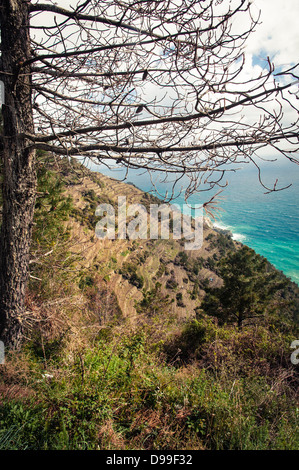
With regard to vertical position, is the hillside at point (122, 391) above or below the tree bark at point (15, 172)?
below

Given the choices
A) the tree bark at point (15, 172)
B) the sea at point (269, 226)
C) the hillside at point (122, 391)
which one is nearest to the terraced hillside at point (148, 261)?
the sea at point (269, 226)

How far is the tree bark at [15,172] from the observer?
7.86ft

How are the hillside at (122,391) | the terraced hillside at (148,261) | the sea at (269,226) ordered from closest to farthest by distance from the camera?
the hillside at (122,391), the terraced hillside at (148,261), the sea at (269,226)

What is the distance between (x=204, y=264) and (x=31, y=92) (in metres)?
70.1

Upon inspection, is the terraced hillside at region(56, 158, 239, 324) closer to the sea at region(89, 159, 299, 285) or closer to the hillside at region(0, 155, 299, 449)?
the sea at region(89, 159, 299, 285)

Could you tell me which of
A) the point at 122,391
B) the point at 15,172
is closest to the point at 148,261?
the point at 122,391

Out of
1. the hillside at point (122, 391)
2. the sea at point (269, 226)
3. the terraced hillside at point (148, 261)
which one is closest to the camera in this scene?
the hillside at point (122, 391)

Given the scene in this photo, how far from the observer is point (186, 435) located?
2471mm

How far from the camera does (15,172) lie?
2.70 m

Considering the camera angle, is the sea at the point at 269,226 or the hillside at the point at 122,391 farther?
the sea at the point at 269,226

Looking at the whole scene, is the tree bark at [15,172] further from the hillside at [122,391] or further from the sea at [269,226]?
the sea at [269,226]

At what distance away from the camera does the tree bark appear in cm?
239

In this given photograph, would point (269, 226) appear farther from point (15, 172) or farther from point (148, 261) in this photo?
point (15, 172)
